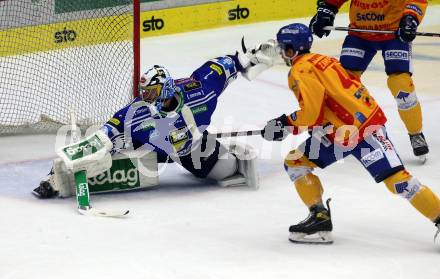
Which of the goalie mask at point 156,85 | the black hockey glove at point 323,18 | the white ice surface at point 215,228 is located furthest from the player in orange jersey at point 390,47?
the goalie mask at point 156,85

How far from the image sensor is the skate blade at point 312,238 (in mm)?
4742

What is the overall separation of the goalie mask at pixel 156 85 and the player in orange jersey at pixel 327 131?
702 millimetres

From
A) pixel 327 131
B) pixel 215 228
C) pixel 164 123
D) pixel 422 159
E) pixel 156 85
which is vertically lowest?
pixel 215 228

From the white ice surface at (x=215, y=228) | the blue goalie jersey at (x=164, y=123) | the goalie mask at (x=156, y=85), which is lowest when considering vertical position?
the white ice surface at (x=215, y=228)

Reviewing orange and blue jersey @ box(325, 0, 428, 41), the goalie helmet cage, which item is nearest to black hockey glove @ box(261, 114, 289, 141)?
orange and blue jersey @ box(325, 0, 428, 41)

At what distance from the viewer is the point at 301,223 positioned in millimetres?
4746

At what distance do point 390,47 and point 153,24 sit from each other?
3095 millimetres

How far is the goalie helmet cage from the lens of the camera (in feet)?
21.5

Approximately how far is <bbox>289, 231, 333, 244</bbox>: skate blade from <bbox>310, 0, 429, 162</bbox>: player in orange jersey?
4.42ft

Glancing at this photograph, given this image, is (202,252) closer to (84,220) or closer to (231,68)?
(84,220)

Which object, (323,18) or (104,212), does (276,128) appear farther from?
(323,18)

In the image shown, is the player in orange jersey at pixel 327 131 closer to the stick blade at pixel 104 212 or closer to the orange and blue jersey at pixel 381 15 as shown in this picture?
the stick blade at pixel 104 212

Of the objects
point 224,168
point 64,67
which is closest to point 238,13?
point 64,67

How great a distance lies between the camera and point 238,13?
902 cm
